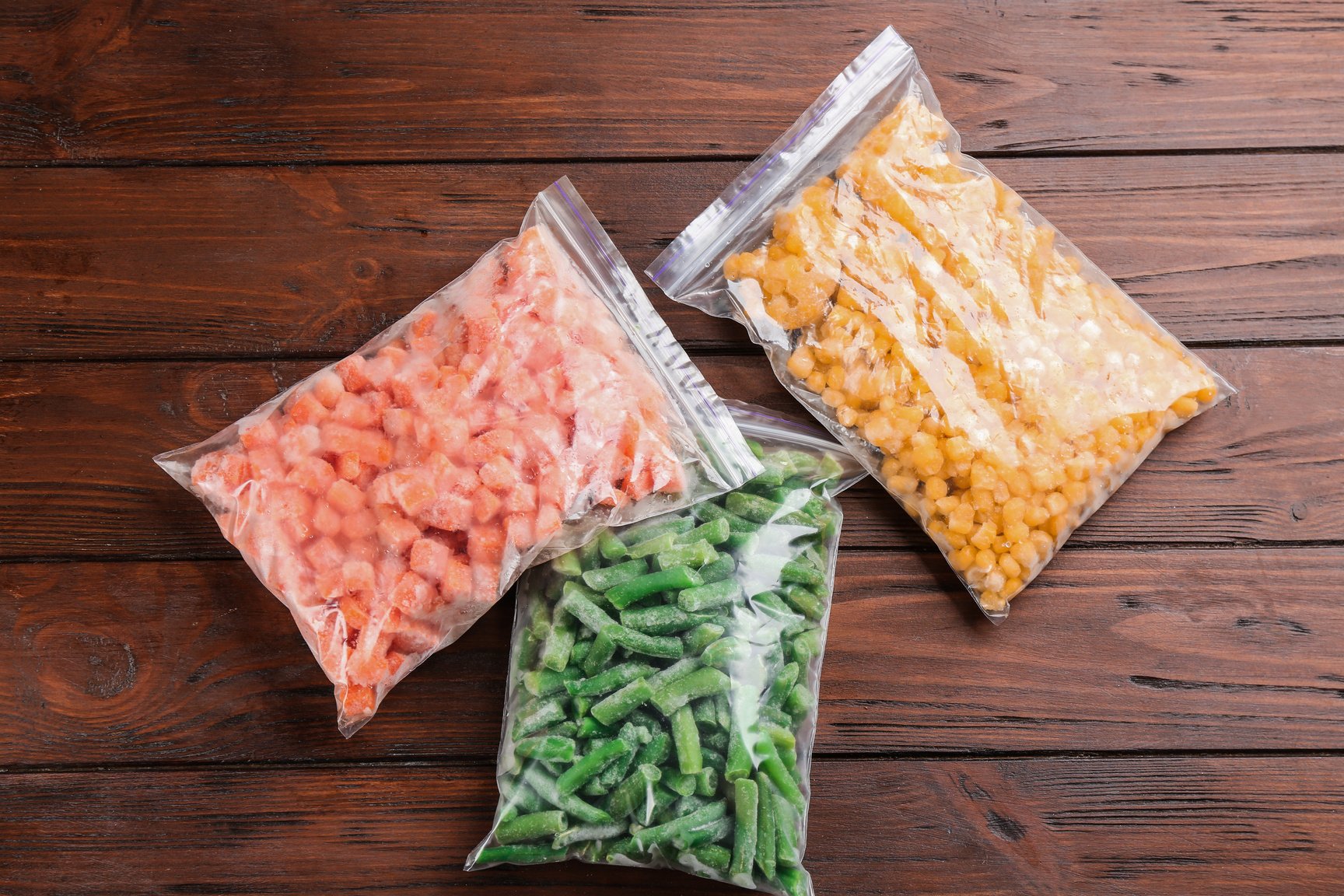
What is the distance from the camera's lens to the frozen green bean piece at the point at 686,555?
0.97m

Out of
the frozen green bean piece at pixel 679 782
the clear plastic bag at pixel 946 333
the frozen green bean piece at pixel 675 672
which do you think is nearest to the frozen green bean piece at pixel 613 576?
the frozen green bean piece at pixel 675 672

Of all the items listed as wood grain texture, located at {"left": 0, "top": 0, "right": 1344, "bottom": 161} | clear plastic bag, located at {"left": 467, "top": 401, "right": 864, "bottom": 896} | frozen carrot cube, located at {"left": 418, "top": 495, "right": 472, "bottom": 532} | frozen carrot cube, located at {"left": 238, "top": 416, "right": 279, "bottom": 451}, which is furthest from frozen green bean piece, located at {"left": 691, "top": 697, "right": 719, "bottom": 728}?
wood grain texture, located at {"left": 0, "top": 0, "right": 1344, "bottom": 161}

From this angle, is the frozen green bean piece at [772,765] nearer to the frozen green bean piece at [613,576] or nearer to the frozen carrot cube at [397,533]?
the frozen green bean piece at [613,576]

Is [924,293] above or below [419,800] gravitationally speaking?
above

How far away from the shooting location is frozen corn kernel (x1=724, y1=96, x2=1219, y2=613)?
105 centimetres

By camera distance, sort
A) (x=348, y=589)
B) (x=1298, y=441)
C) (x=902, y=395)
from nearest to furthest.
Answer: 1. (x=348, y=589)
2. (x=902, y=395)
3. (x=1298, y=441)

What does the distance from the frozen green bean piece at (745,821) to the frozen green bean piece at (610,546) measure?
0.27 metres

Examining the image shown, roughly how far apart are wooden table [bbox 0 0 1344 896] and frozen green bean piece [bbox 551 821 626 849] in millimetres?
155

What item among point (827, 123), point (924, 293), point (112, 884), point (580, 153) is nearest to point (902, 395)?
point (924, 293)

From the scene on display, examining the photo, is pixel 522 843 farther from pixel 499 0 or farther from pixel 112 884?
pixel 499 0

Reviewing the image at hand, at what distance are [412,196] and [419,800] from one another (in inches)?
30.1

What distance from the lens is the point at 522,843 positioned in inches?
38.6

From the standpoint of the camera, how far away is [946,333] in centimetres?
106

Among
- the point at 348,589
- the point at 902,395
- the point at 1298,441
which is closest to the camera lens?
the point at 348,589
